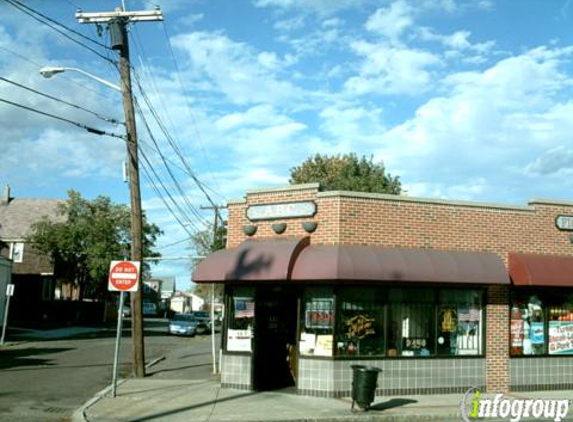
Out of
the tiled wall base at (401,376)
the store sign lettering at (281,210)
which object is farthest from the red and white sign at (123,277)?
the tiled wall base at (401,376)

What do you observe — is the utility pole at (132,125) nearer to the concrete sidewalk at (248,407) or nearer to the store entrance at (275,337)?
Result: the concrete sidewalk at (248,407)

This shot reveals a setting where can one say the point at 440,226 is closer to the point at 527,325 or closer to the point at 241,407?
the point at 527,325

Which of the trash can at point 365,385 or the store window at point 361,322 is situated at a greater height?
the store window at point 361,322

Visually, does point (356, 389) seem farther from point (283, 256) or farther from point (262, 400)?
point (283, 256)

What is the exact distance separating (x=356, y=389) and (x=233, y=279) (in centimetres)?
389

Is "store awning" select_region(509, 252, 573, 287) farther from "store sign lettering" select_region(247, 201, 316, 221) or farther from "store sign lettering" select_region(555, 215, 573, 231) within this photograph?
"store sign lettering" select_region(247, 201, 316, 221)

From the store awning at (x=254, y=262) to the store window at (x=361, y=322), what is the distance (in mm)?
1455

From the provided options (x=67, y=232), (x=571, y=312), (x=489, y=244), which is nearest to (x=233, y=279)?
(x=489, y=244)

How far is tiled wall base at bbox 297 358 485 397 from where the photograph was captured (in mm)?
14453

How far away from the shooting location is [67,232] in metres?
46.2

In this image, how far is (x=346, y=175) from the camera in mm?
47375

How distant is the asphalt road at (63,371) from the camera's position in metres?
13.0

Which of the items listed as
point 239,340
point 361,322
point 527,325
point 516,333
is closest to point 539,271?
point 527,325

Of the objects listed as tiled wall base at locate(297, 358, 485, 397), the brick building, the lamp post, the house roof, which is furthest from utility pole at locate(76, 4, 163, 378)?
the house roof
